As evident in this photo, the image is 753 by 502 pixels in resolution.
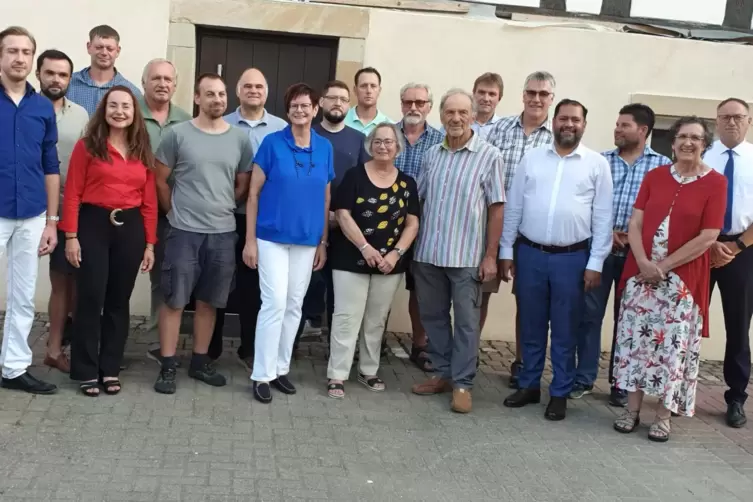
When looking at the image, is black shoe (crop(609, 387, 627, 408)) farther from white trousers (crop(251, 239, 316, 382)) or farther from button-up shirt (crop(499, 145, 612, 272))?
white trousers (crop(251, 239, 316, 382))

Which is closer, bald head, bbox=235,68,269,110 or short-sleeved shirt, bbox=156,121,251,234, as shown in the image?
short-sleeved shirt, bbox=156,121,251,234

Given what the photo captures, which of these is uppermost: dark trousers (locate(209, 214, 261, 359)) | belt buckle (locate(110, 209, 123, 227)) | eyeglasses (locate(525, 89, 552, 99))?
eyeglasses (locate(525, 89, 552, 99))

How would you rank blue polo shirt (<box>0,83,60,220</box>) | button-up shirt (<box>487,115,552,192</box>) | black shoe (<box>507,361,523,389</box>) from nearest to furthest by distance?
blue polo shirt (<box>0,83,60,220</box>) < button-up shirt (<box>487,115,552,192</box>) < black shoe (<box>507,361,523,389</box>)

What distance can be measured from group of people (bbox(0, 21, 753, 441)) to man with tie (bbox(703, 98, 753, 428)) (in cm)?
1

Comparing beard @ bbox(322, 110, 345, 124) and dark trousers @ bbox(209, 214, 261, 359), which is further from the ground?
beard @ bbox(322, 110, 345, 124)

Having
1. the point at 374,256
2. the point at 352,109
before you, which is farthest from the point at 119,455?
the point at 352,109

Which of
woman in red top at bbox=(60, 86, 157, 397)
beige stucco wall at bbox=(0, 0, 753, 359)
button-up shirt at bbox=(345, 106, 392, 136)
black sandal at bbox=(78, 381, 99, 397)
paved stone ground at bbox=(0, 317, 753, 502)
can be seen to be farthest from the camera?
beige stucco wall at bbox=(0, 0, 753, 359)

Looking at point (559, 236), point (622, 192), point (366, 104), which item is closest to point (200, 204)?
point (366, 104)

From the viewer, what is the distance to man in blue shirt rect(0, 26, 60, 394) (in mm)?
4531

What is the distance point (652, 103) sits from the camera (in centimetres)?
728

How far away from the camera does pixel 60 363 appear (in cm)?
527

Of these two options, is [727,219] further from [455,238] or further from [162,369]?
[162,369]


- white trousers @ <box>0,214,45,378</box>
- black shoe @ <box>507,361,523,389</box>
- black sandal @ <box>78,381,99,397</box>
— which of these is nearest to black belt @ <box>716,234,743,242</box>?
black shoe @ <box>507,361,523,389</box>

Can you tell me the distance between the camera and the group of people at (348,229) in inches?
187
